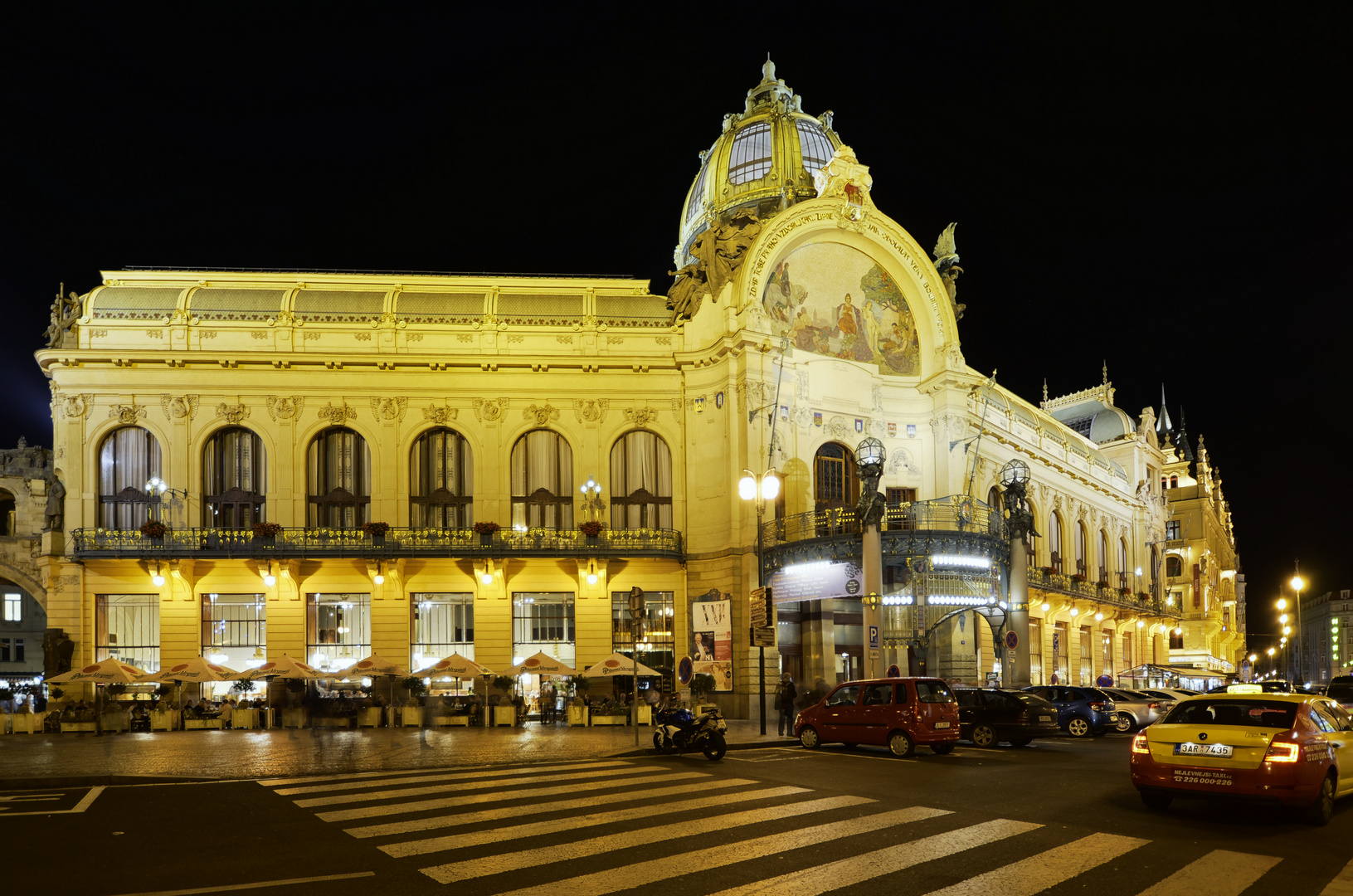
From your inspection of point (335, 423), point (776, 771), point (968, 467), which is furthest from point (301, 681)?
point (968, 467)

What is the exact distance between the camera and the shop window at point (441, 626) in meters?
38.6

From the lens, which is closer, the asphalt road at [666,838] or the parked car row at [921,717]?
the asphalt road at [666,838]

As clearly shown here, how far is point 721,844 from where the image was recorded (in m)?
11.2

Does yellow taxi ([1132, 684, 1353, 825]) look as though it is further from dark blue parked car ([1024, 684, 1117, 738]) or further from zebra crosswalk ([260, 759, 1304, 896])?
dark blue parked car ([1024, 684, 1117, 738])

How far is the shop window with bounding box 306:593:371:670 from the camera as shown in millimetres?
38219

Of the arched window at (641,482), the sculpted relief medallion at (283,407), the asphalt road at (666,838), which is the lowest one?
the asphalt road at (666,838)

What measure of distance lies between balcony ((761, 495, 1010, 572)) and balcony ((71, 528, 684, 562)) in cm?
437

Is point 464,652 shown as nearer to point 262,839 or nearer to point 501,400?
point 501,400

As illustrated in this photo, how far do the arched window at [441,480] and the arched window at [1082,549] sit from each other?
36308 mm

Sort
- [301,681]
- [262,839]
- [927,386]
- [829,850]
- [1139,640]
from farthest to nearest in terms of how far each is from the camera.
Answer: [1139,640] < [927,386] < [301,681] < [262,839] < [829,850]

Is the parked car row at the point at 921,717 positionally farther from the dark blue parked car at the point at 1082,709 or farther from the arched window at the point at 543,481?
the arched window at the point at 543,481

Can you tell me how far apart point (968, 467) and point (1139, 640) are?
34.2 meters

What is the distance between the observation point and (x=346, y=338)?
39.4 m

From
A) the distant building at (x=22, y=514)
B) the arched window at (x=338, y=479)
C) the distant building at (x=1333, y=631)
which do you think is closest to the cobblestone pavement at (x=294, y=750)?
the arched window at (x=338, y=479)
